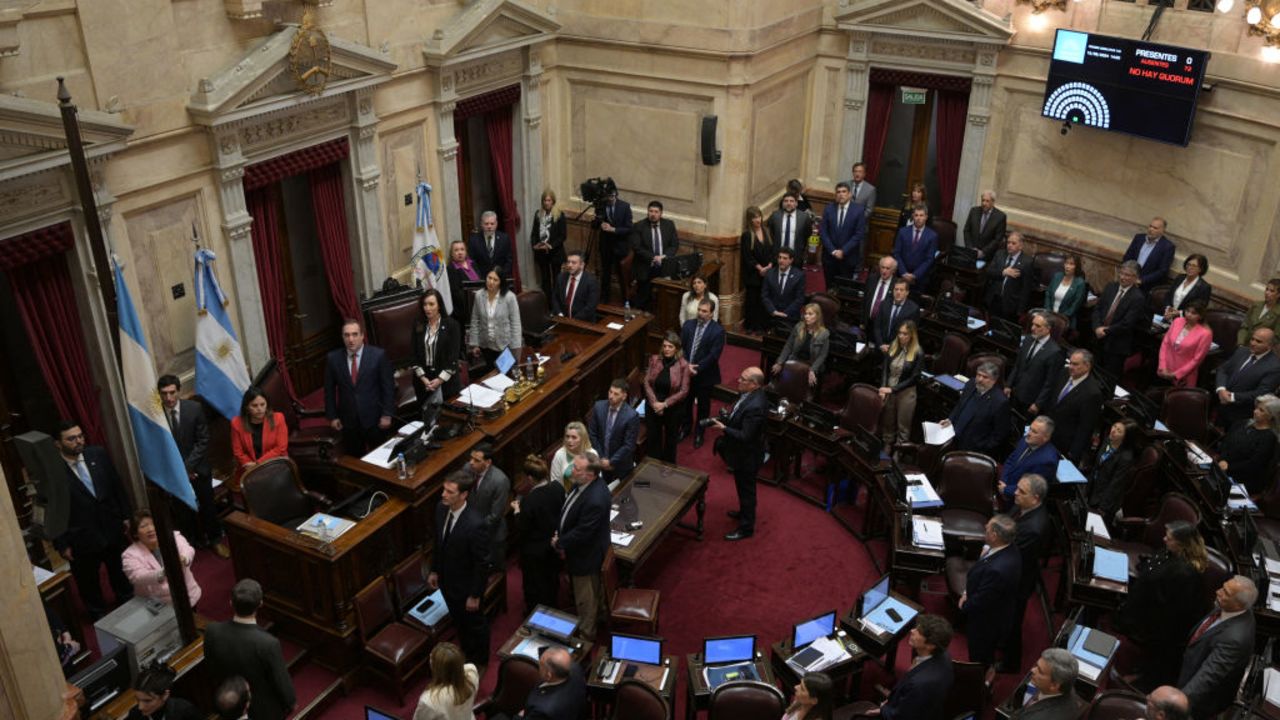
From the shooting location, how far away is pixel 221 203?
8.56 m

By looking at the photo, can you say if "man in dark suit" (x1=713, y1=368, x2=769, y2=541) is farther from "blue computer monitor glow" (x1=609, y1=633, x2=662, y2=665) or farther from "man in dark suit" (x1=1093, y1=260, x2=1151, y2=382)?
"man in dark suit" (x1=1093, y1=260, x2=1151, y2=382)

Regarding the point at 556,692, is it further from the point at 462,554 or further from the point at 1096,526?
the point at 1096,526

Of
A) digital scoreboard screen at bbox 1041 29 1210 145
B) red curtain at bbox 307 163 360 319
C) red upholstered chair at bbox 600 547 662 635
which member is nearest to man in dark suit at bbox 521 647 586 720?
red upholstered chair at bbox 600 547 662 635

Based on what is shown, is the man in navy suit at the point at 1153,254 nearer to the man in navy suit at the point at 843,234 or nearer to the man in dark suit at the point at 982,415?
the man in navy suit at the point at 843,234

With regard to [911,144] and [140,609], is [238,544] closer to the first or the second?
[140,609]

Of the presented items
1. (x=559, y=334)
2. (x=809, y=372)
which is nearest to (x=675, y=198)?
(x=559, y=334)

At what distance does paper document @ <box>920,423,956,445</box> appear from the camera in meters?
8.73

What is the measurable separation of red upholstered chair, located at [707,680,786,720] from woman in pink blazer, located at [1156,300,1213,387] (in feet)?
19.2

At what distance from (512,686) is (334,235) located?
552 cm

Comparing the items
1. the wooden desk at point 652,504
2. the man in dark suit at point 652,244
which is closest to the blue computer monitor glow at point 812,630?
the wooden desk at point 652,504

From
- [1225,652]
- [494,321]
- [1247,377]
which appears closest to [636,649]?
[1225,652]

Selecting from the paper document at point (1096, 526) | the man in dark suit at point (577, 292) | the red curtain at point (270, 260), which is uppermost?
the red curtain at point (270, 260)

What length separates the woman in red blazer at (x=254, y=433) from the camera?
799 cm

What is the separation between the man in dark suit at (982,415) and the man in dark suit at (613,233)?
499 cm
